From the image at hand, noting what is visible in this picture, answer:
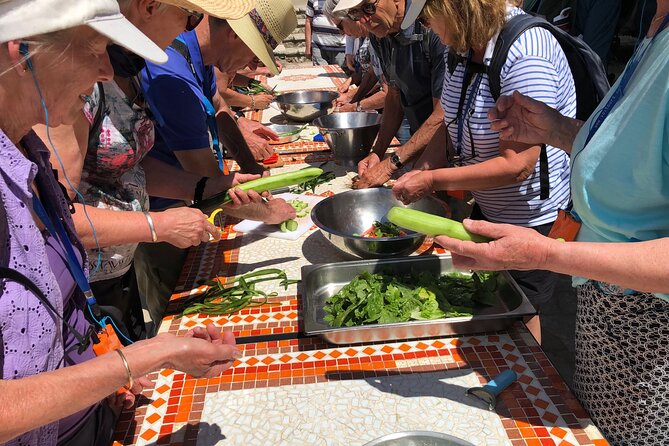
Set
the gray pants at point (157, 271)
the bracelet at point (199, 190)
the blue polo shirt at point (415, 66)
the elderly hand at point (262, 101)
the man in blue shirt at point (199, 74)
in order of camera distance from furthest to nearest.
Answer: the elderly hand at point (262, 101) → the blue polo shirt at point (415, 66) → the gray pants at point (157, 271) → the bracelet at point (199, 190) → the man in blue shirt at point (199, 74)

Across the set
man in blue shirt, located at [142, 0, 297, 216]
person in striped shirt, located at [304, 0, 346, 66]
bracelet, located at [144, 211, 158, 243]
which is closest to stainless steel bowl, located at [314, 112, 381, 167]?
man in blue shirt, located at [142, 0, 297, 216]

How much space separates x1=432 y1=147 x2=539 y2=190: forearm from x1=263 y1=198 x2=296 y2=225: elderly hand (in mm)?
988

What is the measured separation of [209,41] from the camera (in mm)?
2822

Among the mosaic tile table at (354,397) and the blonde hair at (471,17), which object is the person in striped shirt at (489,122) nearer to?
the blonde hair at (471,17)

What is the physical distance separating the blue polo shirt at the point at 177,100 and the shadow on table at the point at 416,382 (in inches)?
59.2

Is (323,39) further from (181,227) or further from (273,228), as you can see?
(181,227)

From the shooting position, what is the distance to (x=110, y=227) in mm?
1967

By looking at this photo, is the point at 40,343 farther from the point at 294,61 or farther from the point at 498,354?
the point at 294,61

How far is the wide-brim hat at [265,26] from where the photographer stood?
2.61 m

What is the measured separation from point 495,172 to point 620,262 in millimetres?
1025

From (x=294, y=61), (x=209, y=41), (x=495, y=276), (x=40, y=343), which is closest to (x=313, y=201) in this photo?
(x=209, y=41)

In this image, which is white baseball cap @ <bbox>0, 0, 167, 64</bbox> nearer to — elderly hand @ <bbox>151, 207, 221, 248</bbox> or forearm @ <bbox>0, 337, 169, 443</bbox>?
forearm @ <bbox>0, 337, 169, 443</bbox>

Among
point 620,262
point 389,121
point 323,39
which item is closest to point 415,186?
point 620,262

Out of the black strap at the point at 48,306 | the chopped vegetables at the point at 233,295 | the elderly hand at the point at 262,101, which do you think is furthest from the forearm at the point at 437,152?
the elderly hand at the point at 262,101
